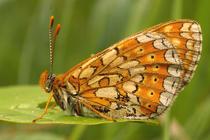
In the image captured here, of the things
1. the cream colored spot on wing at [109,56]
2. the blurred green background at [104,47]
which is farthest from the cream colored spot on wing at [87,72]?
the blurred green background at [104,47]

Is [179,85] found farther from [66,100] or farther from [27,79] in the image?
[27,79]

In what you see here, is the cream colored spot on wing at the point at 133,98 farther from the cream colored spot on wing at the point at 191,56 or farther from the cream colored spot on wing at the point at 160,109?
the cream colored spot on wing at the point at 191,56

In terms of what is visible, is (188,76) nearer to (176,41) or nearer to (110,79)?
(176,41)

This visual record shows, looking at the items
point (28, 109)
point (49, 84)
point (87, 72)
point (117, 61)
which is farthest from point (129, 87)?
Answer: point (28, 109)

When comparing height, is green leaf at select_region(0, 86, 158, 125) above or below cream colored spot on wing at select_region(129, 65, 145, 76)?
below

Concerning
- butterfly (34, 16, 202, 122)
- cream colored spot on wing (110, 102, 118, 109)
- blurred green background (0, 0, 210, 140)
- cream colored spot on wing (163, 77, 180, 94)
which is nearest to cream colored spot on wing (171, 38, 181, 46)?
butterfly (34, 16, 202, 122)

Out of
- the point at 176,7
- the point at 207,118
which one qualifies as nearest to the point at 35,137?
the point at 207,118

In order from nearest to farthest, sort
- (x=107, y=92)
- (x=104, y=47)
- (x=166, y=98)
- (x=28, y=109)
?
(x=28, y=109)
(x=166, y=98)
(x=107, y=92)
(x=104, y=47)

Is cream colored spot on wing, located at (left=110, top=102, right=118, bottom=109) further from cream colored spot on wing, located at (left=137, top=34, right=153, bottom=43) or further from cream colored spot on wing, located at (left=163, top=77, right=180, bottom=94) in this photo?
cream colored spot on wing, located at (left=137, top=34, right=153, bottom=43)

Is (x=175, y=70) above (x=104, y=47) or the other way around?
the other way around
